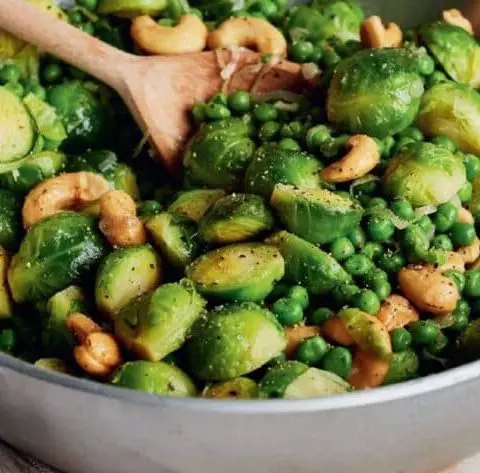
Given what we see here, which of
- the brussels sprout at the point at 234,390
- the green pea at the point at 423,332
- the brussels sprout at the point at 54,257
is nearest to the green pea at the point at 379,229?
the green pea at the point at 423,332

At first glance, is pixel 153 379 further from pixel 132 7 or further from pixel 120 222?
pixel 132 7

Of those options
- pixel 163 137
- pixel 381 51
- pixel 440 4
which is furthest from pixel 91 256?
pixel 440 4

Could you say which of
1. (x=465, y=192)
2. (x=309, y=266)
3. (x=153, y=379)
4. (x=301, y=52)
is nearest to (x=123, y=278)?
(x=153, y=379)

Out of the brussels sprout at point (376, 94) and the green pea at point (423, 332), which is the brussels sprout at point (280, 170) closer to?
the brussels sprout at point (376, 94)

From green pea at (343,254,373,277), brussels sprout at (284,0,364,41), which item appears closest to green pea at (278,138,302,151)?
green pea at (343,254,373,277)

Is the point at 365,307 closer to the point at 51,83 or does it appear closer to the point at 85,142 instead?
the point at 85,142

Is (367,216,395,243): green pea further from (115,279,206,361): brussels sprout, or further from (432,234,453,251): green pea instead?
(115,279,206,361): brussels sprout
